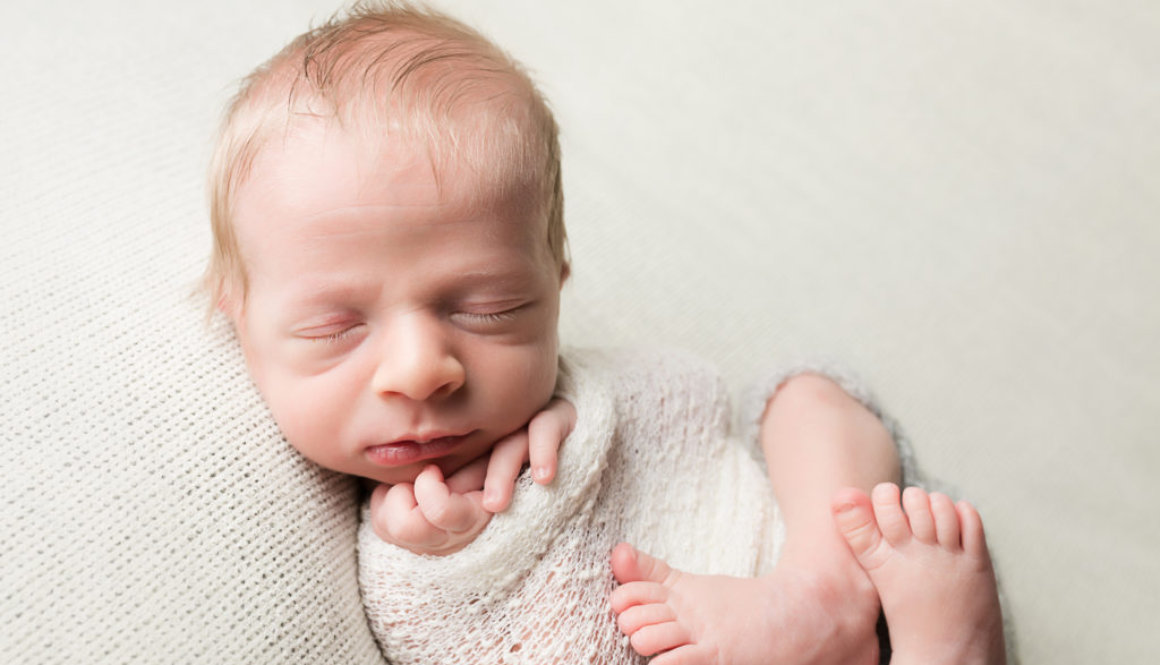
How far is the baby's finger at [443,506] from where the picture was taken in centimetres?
85

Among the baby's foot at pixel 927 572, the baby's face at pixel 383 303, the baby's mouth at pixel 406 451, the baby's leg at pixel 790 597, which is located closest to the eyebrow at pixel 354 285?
the baby's face at pixel 383 303

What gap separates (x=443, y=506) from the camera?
0.85 m

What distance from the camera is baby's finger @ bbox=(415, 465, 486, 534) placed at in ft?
2.81

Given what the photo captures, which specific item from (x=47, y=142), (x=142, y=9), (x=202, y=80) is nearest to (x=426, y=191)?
(x=47, y=142)

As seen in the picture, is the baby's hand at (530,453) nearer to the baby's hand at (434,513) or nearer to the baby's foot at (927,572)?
the baby's hand at (434,513)

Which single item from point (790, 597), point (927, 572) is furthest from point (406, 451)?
point (927, 572)

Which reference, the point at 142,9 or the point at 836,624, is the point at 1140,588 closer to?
the point at 836,624

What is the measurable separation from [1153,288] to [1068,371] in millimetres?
228

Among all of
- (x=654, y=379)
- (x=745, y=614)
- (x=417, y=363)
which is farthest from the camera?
(x=654, y=379)

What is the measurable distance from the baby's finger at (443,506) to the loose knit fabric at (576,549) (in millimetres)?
26

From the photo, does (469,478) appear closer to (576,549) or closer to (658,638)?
(576,549)

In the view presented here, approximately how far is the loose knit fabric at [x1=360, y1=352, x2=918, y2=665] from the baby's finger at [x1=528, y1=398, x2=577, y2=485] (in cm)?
1

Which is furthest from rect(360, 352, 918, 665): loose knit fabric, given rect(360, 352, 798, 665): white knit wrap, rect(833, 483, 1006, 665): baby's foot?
rect(833, 483, 1006, 665): baby's foot

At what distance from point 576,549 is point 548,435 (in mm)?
116
